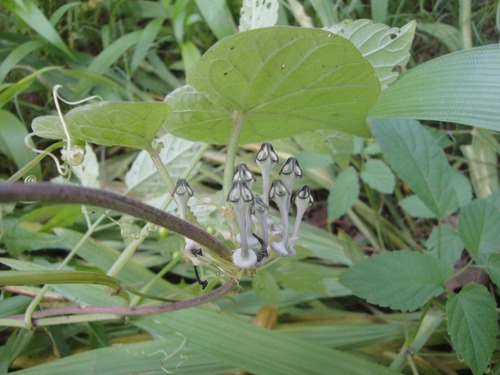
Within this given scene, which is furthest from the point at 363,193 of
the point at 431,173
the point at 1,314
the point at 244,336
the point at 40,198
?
the point at 40,198

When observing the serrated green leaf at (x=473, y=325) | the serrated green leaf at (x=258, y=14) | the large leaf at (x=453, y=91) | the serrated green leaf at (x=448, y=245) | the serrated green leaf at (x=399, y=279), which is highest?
the serrated green leaf at (x=258, y=14)

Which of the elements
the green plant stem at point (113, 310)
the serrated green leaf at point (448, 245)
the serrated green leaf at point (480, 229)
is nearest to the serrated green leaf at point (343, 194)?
the serrated green leaf at point (448, 245)

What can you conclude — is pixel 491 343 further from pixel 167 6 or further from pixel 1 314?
pixel 167 6

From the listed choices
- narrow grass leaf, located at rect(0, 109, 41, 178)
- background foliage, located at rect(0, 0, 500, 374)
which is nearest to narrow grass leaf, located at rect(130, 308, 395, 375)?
background foliage, located at rect(0, 0, 500, 374)

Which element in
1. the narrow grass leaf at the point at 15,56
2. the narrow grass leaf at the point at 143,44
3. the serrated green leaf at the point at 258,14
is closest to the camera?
the serrated green leaf at the point at 258,14

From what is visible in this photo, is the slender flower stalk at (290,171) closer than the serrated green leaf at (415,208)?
Yes

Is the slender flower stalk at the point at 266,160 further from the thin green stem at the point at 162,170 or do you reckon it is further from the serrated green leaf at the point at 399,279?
the serrated green leaf at the point at 399,279

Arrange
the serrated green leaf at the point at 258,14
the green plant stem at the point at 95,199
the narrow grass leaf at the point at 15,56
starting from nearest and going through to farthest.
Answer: the green plant stem at the point at 95,199 < the serrated green leaf at the point at 258,14 < the narrow grass leaf at the point at 15,56

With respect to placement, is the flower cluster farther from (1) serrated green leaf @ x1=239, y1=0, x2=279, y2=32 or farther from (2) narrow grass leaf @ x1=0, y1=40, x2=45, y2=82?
(2) narrow grass leaf @ x1=0, y1=40, x2=45, y2=82
